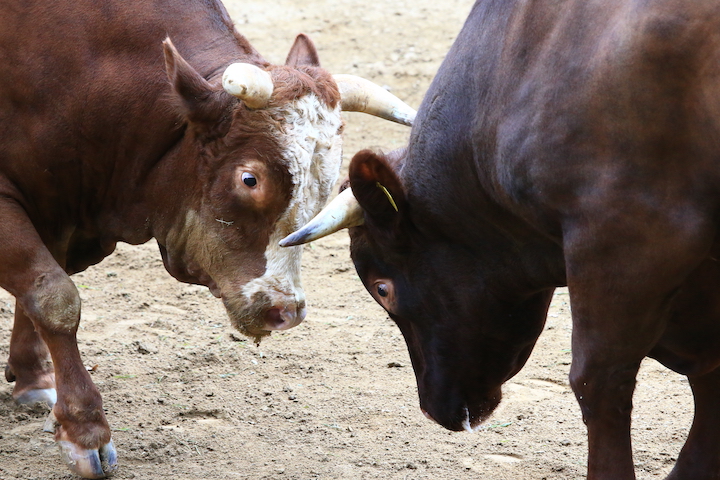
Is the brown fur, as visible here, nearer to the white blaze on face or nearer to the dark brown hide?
the white blaze on face

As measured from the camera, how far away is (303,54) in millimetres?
4949

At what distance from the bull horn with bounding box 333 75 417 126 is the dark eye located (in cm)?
62

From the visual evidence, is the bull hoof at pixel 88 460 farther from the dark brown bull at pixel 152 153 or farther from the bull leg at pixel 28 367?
the bull leg at pixel 28 367

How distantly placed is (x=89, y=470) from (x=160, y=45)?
6.20ft

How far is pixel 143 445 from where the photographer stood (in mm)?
4531

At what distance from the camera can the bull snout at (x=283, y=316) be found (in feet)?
14.6

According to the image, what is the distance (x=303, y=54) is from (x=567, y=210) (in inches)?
93.0

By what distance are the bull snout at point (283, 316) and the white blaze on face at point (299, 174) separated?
31mm

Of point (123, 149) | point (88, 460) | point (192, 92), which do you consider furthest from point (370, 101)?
point (88, 460)

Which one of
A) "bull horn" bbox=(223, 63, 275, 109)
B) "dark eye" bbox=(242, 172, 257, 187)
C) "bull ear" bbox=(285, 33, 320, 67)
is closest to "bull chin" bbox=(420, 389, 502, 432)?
"dark eye" bbox=(242, 172, 257, 187)

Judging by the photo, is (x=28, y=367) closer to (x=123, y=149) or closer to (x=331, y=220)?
(x=123, y=149)

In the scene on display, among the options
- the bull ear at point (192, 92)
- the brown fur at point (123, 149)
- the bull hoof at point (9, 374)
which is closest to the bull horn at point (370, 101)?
the brown fur at point (123, 149)

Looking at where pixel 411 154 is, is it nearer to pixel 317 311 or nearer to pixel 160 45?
pixel 160 45

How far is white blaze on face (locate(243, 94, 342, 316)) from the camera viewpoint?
4305 mm
